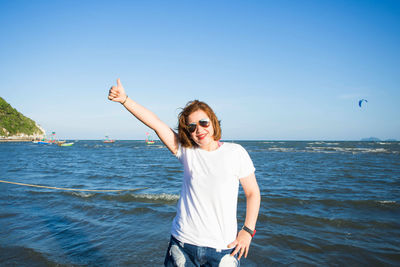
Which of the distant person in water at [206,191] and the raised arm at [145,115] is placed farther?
the raised arm at [145,115]

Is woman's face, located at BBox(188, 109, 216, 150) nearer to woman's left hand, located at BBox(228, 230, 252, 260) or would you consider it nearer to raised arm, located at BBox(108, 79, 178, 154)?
raised arm, located at BBox(108, 79, 178, 154)

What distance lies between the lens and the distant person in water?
5.84ft

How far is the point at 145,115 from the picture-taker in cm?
198

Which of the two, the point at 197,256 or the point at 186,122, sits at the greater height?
the point at 186,122

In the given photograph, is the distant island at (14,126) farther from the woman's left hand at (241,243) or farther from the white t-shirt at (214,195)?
the woman's left hand at (241,243)

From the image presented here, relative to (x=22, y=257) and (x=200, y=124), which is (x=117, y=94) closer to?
(x=200, y=124)

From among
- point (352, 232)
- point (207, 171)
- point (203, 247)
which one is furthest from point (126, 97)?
point (352, 232)

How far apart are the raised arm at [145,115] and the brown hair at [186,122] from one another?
0.30 ft

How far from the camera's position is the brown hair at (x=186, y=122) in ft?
6.57

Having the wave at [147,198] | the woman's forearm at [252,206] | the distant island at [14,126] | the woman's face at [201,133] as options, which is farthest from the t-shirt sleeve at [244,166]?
the distant island at [14,126]

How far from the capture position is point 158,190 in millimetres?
10102

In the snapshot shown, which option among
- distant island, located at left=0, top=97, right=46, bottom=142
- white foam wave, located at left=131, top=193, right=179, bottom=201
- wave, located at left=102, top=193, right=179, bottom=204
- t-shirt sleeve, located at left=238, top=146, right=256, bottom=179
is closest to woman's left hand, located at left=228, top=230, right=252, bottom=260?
t-shirt sleeve, located at left=238, top=146, right=256, bottom=179

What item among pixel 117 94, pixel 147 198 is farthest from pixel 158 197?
pixel 117 94

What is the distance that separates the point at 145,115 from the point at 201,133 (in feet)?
1.72
